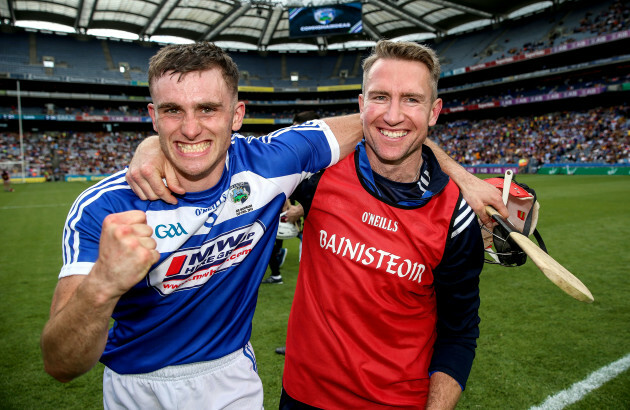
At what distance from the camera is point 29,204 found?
17.2m

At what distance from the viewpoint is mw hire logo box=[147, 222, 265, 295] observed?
178 cm

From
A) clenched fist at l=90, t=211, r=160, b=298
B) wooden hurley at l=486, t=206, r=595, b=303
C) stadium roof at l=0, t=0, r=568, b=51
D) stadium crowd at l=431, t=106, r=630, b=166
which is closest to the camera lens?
clenched fist at l=90, t=211, r=160, b=298

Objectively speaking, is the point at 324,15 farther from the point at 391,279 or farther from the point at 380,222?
the point at 391,279

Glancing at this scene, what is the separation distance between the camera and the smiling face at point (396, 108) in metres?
2.13

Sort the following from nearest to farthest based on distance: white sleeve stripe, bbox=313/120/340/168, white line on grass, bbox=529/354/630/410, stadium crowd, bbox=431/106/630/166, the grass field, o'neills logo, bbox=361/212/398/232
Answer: o'neills logo, bbox=361/212/398/232, white sleeve stripe, bbox=313/120/340/168, white line on grass, bbox=529/354/630/410, the grass field, stadium crowd, bbox=431/106/630/166

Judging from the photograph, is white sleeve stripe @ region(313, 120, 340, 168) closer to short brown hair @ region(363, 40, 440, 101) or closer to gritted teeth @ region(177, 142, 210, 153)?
short brown hair @ region(363, 40, 440, 101)

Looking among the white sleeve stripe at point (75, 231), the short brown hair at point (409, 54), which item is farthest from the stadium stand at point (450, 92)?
the white sleeve stripe at point (75, 231)

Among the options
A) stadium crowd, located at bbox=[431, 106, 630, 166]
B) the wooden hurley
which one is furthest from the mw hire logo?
stadium crowd, located at bbox=[431, 106, 630, 166]

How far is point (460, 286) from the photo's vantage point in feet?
6.64

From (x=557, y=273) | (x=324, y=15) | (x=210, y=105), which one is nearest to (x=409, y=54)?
(x=210, y=105)

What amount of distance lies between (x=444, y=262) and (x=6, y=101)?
52.8 metres

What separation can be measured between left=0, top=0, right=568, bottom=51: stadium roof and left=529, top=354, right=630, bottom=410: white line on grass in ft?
126

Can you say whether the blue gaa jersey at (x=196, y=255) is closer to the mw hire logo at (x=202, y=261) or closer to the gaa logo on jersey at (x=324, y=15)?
the mw hire logo at (x=202, y=261)

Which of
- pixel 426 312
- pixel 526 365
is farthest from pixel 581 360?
pixel 426 312
